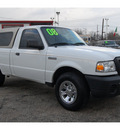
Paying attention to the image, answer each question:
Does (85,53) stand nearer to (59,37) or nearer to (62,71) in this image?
(62,71)

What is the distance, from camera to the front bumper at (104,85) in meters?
3.22

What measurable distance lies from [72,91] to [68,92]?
0.11 meters

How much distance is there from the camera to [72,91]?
372 cm

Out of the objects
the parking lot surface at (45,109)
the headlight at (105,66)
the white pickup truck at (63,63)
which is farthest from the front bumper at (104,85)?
the parking lot surface at (45,109)

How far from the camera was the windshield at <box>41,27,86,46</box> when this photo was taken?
4289 mm

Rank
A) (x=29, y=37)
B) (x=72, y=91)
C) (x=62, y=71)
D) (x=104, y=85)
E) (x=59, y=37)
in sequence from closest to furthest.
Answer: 1. (x=104, y=85)
2. (x=72, y=91)
3. (x=62, y=71)
4. (x=59, y=37)
5. (x=29, y=37)

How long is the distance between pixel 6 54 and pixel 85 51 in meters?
2.74

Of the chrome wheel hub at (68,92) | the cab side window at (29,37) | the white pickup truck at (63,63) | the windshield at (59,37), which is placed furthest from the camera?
the cab side window at (29,37)

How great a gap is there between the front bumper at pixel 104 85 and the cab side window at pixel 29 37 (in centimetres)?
171

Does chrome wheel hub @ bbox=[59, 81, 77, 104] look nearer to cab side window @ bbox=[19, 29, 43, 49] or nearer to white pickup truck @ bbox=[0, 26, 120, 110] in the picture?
white pickup truck @ bbox=[0, 26, 120, 110]

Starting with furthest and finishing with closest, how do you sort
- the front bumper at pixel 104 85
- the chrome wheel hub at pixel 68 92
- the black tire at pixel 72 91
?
the chrome wheel hub at pixel 68 92 → the black tire at pixel 72 91 → the front bumper at pixel 104 85

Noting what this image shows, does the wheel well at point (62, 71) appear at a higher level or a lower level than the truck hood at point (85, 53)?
lower

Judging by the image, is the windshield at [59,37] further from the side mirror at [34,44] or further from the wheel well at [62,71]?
the wheel well at [62,71]

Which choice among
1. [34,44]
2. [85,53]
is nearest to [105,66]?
[85,53]
